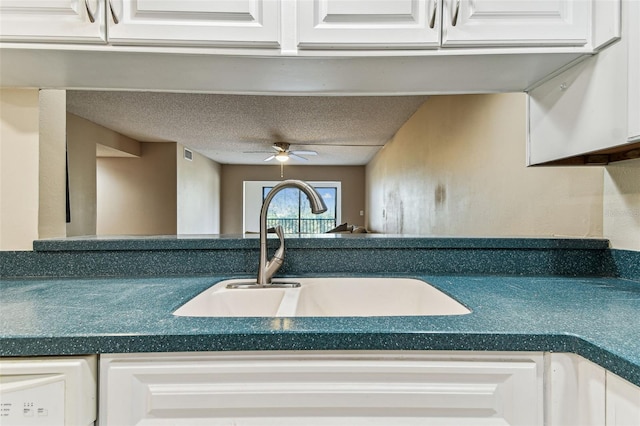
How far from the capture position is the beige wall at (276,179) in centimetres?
805

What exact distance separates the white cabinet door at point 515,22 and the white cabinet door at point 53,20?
87 cm

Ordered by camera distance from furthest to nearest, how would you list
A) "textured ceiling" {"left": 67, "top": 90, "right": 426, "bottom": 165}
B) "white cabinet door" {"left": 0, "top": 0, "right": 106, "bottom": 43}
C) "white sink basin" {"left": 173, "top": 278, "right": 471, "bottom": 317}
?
"textured ceiling" {"left": 67, "top": 90, "right": 426, "bottom": 165} → "white sink basin" {"left": 173, "top": 278, "right": 471, "bottom": 317} → "white cabinet door" {"left": 0, "top": 0, "right": 106, "bottom": 43}

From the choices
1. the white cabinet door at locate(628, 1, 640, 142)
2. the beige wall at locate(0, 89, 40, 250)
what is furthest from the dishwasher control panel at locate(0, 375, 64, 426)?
the white cabinet door at locate(628, 1, 640, 142)

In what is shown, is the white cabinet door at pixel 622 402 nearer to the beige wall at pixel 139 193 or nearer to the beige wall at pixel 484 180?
the beige wall at pixel 484 180

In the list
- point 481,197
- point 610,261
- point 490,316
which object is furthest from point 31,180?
point 481,197

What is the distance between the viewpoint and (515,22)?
82 centimetres

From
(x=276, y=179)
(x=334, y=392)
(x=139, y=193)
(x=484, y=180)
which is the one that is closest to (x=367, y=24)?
(x=334, y=392)

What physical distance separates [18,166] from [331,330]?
1.20 m

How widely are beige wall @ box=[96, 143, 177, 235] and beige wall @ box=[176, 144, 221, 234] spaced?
16 cm

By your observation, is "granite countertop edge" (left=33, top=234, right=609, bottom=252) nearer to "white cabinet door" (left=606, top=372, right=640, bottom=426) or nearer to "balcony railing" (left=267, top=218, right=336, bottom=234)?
"white cabinet door" (left=606, top=372, right=640, bottom=426)

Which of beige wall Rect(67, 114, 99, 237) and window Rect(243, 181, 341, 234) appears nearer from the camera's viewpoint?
beige wall Rect(67, 114, 99, 237)

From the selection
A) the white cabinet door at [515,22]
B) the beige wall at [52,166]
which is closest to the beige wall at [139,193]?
the beige wall at [52,166]

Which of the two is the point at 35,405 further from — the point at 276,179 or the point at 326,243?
the point at 276,179

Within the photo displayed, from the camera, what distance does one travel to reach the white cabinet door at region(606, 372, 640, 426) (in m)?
0.49
